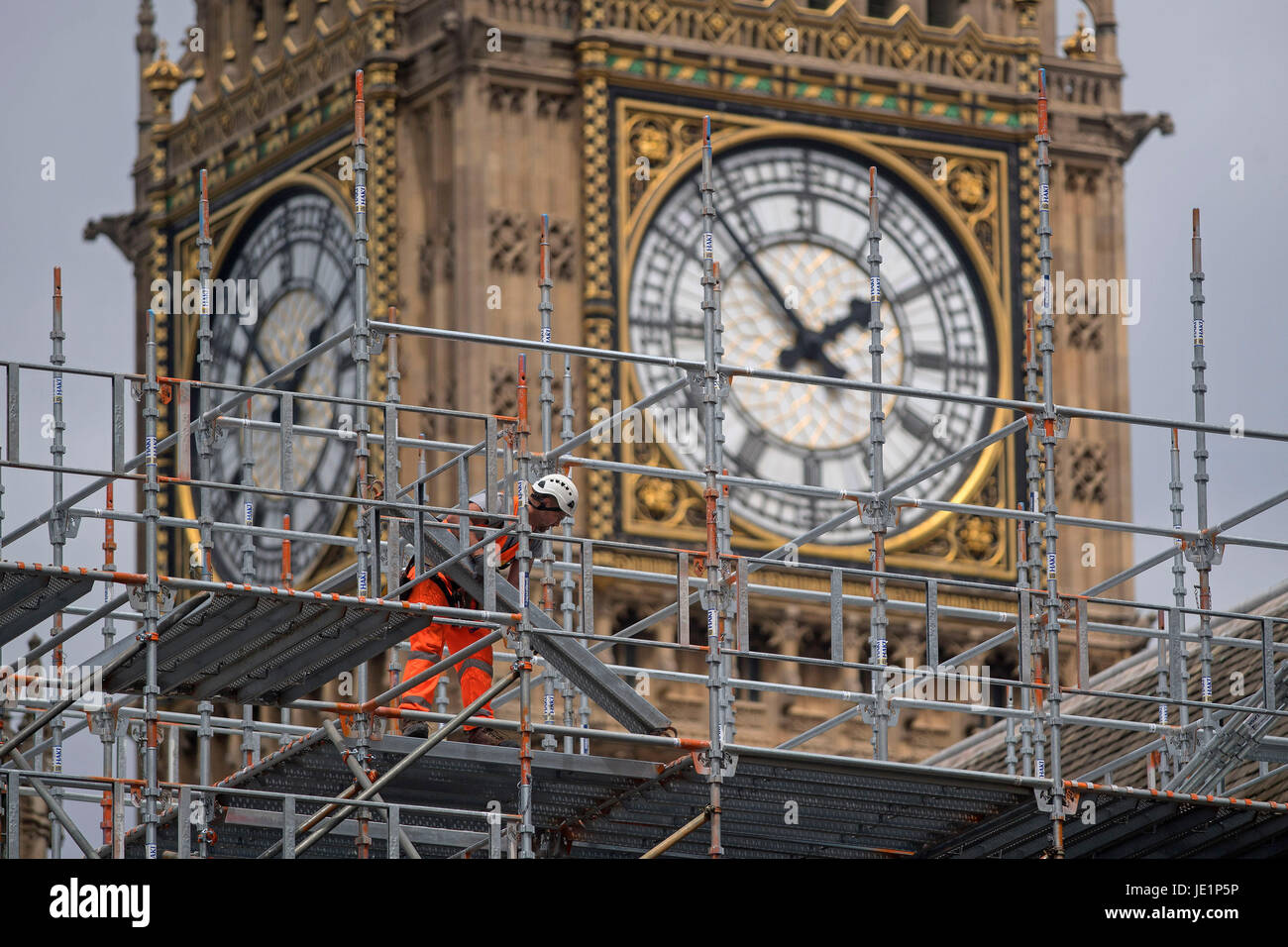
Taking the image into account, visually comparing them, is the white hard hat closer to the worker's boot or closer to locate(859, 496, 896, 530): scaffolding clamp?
the worker's boot

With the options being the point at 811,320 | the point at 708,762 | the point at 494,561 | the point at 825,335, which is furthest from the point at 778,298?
the point at 708,762

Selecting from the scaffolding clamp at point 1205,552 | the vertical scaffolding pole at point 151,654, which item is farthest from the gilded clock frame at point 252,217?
the vertical scaffolding pole at point 151,654

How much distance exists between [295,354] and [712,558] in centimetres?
2007

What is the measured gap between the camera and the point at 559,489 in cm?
3031

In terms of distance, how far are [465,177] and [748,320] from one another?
122 inches

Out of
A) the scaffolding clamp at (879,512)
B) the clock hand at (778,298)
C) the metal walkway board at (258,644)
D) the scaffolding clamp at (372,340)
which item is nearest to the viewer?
the metal walkway board at (258,644)

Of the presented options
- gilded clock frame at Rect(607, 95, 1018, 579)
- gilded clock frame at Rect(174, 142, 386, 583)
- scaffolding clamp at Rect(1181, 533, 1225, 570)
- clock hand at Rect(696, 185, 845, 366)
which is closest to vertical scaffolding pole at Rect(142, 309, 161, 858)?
scaffolding clamp at Rect(1181, 533, 1225, 570)

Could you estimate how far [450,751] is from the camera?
30.0 meters

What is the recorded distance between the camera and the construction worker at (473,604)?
30.3 m

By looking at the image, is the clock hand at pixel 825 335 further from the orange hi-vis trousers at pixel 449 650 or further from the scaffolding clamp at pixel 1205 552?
the orange hi-vis trousers at pixel 449 650

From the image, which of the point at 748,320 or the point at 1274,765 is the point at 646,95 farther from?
the point at 1274,765

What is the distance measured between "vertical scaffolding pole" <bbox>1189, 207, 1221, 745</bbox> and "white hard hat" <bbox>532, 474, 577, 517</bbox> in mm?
4456
